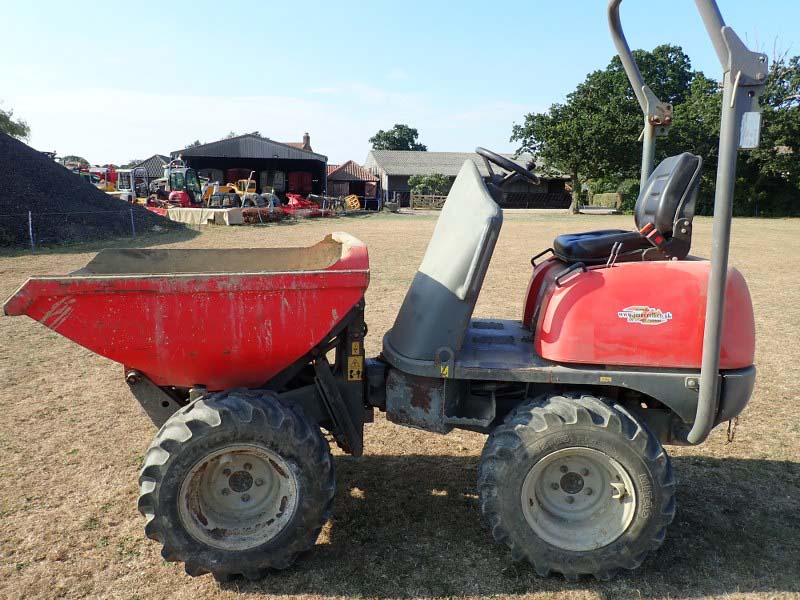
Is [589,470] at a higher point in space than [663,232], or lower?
lower

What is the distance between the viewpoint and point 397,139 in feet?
292

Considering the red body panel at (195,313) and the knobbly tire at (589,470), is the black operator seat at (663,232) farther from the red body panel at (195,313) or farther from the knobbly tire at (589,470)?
the red body panel at (195,313)

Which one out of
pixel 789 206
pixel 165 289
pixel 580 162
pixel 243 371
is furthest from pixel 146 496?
pixel 789 206

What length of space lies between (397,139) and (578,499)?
8940 cm

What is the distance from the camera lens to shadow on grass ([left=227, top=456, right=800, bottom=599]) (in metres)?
2.90

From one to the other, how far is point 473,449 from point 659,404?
5.32 feet

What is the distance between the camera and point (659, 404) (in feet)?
10.5

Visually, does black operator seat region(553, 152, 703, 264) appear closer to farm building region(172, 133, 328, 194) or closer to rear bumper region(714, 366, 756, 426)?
rear bumper region(714, 366, 756, 426)

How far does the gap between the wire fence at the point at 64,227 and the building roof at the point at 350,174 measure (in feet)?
105

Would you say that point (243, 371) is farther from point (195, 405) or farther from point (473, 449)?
point (473, 449)

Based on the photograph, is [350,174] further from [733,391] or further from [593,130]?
[733,391]

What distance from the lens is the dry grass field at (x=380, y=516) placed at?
2.91 meters

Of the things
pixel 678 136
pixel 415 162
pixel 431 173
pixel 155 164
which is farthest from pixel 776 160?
pixel 155 164

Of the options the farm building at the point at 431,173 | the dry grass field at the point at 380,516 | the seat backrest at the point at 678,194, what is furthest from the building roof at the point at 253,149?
the seat backrest at the point at 678,194
